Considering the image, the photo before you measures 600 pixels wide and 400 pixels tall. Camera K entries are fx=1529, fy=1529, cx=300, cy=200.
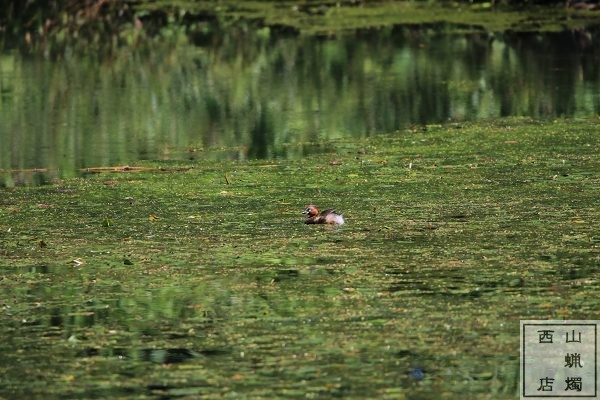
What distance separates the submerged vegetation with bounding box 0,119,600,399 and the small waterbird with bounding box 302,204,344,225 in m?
0.08

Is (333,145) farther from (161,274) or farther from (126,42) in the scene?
(126,42)

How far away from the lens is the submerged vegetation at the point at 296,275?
441cm

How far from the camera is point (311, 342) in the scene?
4672mm

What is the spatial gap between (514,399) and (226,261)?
191 centimetres

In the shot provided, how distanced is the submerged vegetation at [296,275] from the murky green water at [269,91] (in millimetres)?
1116

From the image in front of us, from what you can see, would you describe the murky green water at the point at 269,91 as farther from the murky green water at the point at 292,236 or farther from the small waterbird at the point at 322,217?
the small waterbird at the point at 322,217

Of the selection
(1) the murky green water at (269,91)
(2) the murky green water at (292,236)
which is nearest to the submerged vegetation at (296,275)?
(2) the murky green water at (292,236)

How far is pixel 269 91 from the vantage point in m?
11.9

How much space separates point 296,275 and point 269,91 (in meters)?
6.45

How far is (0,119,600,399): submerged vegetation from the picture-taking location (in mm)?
4414
